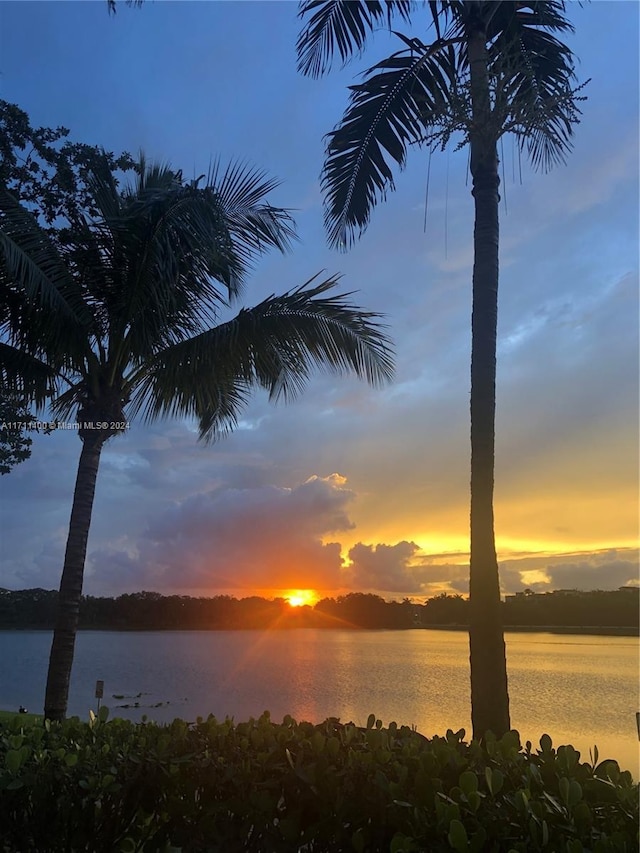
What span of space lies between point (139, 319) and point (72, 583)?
3691mm

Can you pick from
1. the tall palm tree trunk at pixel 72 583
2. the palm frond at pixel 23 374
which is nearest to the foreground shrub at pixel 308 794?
the tall palm tree trunk at pixel 72 583

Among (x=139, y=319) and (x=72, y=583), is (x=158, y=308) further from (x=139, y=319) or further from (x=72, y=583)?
(x=72, y=583)

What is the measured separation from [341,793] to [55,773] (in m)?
1.53

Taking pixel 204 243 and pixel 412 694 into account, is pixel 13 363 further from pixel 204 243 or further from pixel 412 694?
pixel 412 694

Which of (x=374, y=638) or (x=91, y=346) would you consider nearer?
(x=91, y=346)

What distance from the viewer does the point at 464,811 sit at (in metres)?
2.63

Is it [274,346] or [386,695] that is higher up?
[274,346]

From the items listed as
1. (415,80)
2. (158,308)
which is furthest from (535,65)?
(158,308)

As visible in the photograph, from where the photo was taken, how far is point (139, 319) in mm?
9070

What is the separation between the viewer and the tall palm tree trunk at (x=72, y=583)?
8.21 m

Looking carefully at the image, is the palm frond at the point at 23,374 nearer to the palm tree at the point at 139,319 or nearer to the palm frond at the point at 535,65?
the palm tree at the point at 139,319

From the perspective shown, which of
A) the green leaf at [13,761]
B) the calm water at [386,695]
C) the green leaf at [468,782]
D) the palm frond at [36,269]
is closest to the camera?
the green leaf at [468,782]

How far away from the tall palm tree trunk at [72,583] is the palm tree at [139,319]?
0.05ft

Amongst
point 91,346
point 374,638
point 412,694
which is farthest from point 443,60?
point 374,638
